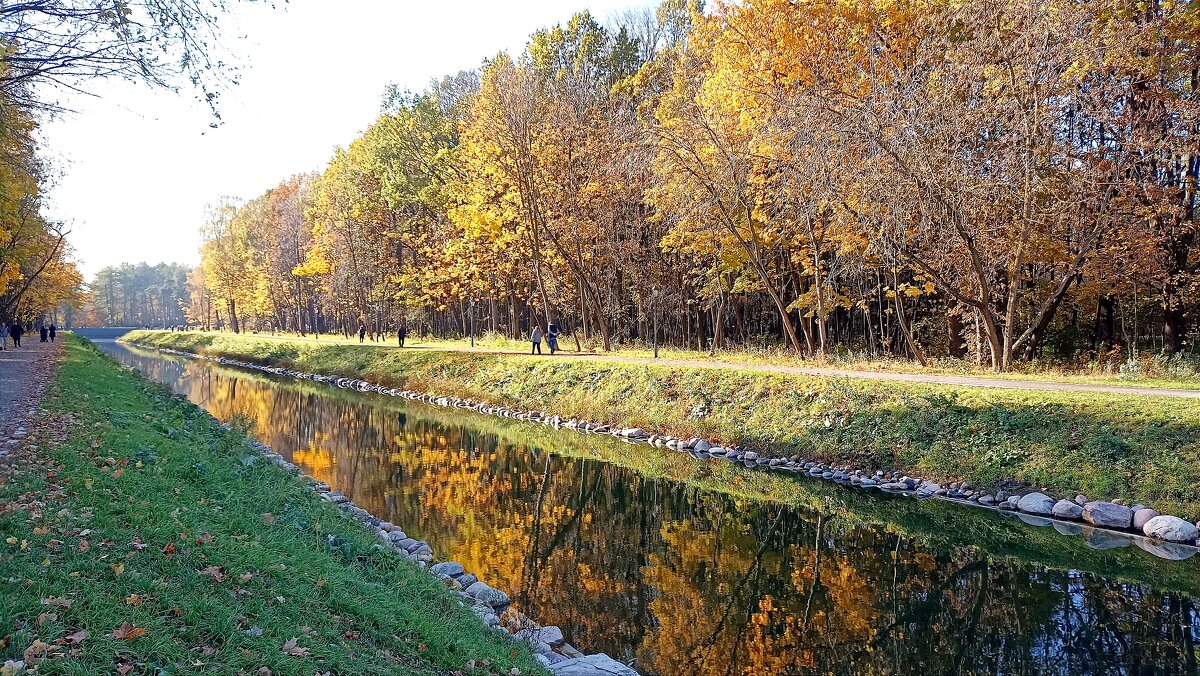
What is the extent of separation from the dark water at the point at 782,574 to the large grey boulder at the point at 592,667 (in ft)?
2.13

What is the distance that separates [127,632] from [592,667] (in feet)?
13.3

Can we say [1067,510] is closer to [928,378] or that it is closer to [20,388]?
[928,378]

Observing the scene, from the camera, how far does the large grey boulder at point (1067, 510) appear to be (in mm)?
12023

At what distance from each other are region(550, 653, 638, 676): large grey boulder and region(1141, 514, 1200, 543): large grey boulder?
30.1 feet

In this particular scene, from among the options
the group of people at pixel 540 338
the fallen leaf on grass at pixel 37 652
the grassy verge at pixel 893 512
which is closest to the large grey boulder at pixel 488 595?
the fallen leaf on grass at pixel 37 652

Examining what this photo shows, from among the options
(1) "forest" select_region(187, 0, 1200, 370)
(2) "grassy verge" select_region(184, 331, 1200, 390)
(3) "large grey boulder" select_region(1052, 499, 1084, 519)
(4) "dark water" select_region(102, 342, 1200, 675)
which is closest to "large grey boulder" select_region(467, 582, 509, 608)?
(4) "dark water" select_region(102, 342, 1200, 675)

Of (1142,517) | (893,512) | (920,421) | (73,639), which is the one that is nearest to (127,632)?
(73,639)

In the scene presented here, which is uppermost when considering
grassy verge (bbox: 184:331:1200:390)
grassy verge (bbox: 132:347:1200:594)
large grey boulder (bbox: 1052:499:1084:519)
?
grassy verge (bbox: 184:331:1200:390)

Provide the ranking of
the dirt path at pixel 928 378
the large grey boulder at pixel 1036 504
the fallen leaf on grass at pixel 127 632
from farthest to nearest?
the dirt path at pixel 928 378 < the large grey boulder at pixel 1036 504 < the fallen leaf on grass at pixel 127 632

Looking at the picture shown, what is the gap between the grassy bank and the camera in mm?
12133

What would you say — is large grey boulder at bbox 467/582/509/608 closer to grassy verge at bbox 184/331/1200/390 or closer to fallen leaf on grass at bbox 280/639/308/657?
fallen leaf on grass at bbox 280/639/308/657

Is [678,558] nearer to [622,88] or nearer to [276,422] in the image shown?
[276,422]

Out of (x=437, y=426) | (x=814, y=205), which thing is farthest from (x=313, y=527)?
(x=814, y=205)

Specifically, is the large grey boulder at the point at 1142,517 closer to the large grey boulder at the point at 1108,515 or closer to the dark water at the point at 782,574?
the large grey boulder at the point at 1108,515
